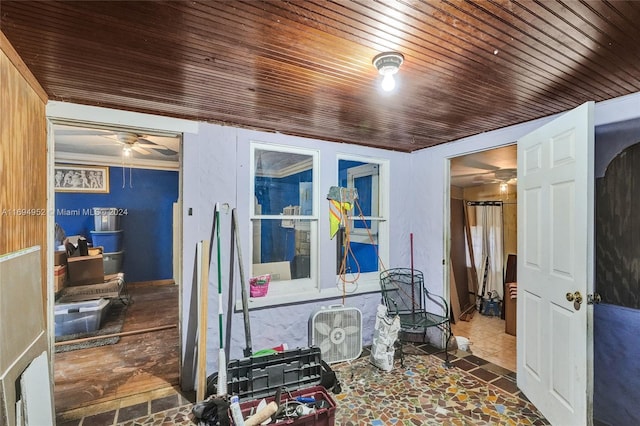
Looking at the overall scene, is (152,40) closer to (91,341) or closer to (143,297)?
(91,341)

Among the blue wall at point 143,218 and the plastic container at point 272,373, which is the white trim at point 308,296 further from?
the blue wall at point 143,218

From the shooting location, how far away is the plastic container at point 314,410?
172 cm

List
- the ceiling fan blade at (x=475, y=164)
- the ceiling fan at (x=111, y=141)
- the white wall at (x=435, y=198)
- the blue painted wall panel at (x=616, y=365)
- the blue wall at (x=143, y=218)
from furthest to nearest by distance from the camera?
the blue wall at (x=143, y=218), the ceiling fan at (x=111, y=141), the ceiling fan blade at (x=475, y=164), the white wall at (x=435, y=198), the blue painted wall panel at (x=616, y=365)

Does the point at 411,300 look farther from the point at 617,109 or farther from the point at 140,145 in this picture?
the point at 140,145

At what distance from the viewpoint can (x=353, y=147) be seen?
3.22m

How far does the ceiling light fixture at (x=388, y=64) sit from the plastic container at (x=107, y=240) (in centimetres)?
522

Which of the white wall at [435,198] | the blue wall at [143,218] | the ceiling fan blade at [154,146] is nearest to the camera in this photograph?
the white wall at [435,198]

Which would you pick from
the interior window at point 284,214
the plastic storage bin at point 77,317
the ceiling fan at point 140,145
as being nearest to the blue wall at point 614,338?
the interior window at point 284,214

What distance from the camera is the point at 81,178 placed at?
4867 millimetres

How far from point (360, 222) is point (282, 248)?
943 millimetres

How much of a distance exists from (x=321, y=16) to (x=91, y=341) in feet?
12.8

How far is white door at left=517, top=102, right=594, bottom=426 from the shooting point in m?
1.71

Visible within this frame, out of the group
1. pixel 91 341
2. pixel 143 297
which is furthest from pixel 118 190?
pixel 91 341

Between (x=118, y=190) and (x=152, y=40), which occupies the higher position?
(x=152, y=40)
